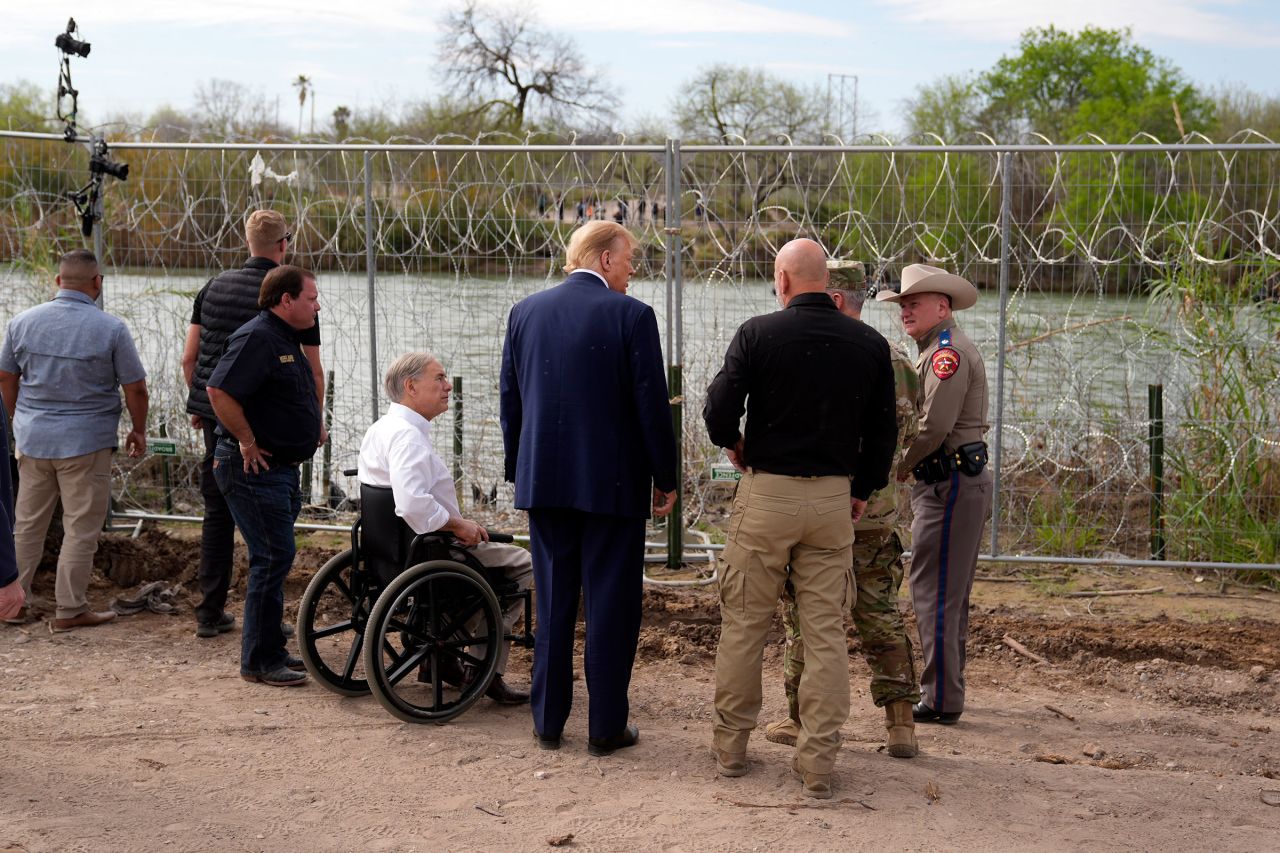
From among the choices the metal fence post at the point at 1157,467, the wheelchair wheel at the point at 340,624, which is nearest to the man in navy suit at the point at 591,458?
the wheelchair wheel at the point at 340,624

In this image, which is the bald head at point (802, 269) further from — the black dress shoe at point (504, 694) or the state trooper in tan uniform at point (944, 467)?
the black dress shoe at point (504, 694)

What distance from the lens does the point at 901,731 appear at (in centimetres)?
493

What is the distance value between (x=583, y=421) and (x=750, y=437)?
0.62m

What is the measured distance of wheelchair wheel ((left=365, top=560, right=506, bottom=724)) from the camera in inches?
195

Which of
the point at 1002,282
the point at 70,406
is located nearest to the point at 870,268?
the point at 1002,282

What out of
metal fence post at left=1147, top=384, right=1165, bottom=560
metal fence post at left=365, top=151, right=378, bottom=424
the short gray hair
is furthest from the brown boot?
metal fence post at left=365, top=151, right=378, bottom=424

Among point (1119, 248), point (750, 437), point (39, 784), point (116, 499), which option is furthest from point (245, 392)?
point (1119, 248)

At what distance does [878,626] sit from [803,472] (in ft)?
2.74

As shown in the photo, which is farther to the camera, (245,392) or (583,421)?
(245,392)

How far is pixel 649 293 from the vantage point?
26.5ft

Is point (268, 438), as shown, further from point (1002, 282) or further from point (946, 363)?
point (1002, 282)

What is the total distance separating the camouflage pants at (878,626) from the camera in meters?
4.89

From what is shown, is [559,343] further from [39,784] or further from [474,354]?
[474,354]

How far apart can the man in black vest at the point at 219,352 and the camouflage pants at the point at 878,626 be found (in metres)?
2.53
